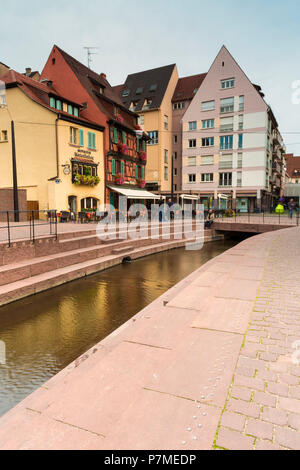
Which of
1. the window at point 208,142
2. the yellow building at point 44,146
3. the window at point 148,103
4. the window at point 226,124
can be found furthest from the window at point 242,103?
the yellow building at point 44,146

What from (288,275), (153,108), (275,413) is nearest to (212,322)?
(275,413)

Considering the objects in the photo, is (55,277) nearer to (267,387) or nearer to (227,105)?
(267,387)

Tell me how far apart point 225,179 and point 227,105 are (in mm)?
10024

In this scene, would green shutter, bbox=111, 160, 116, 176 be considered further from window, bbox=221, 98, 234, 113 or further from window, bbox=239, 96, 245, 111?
window, bbox=239, 96, 245, 111

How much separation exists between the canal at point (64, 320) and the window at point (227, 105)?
36.0 meters

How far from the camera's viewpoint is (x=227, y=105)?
41.1m

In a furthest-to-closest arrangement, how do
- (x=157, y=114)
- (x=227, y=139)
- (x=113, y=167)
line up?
1. (x=157, y=114)
2. (x=227, y=139)
3. (x=113, y=167)

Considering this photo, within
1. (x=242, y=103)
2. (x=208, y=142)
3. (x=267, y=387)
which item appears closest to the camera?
(x=267, y=387)

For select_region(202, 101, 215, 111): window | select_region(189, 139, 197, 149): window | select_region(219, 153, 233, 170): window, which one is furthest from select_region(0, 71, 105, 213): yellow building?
select_region(202, 101, 215, 111): window

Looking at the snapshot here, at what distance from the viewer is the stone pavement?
2.30 metres

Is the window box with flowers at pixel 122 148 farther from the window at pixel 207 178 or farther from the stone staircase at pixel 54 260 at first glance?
the window at pixel 207 178

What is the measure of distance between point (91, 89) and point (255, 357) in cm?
2896

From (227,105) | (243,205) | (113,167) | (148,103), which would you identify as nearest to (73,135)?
(113,167)

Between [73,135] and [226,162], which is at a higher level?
[226,162]
